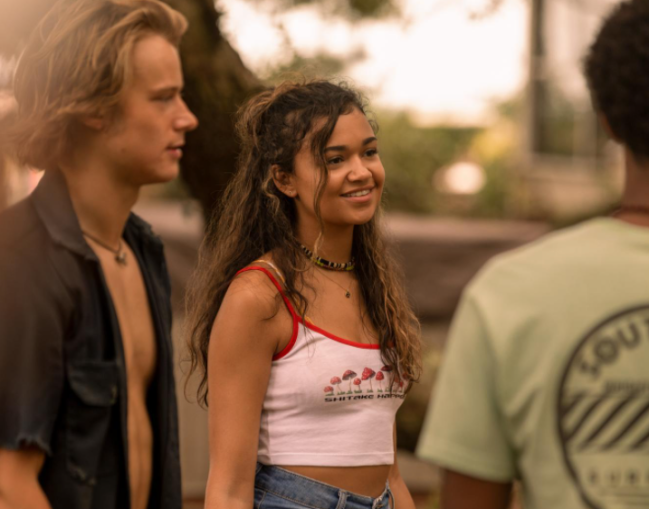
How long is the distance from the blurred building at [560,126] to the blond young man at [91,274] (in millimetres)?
11504

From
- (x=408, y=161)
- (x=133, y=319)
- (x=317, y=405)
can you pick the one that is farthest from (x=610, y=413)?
(x=408, y=161)

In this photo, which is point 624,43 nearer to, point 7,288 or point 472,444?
point 472,444

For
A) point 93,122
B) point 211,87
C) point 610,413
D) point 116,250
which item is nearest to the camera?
point 610,413

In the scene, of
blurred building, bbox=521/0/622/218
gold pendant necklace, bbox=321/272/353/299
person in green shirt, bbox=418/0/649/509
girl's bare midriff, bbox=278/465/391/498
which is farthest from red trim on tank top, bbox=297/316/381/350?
blurred building, bbox=521/0/622/218

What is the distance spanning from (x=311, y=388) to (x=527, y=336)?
0.91m

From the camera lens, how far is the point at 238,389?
2.29m

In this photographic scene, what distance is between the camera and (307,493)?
2.29m

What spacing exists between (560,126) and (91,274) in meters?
13.0

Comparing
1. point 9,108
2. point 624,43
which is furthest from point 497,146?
point 624,43

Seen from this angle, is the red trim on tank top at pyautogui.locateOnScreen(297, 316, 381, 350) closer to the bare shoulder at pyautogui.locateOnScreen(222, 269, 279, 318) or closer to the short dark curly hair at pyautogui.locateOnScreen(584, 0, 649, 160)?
the bare shoulder at pyautogui.locateOnScreen(222, 269, 279, 318)

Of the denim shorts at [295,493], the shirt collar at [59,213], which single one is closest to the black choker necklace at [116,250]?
the shirt collar at [59,213]

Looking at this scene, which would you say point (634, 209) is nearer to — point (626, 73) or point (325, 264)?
point (626, 73)

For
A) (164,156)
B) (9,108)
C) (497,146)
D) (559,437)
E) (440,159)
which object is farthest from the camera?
(497,146)

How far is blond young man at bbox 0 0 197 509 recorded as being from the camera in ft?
7.47
